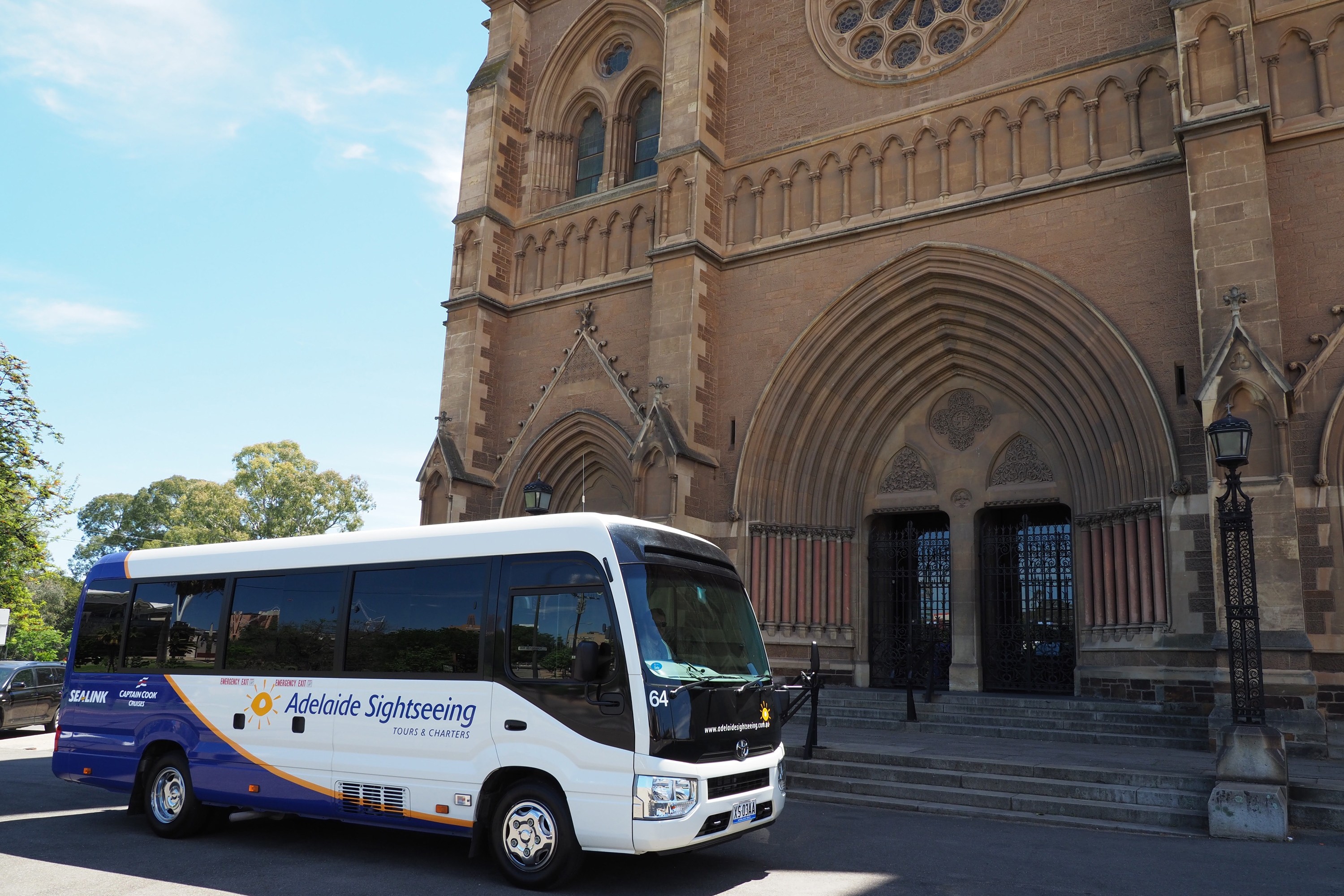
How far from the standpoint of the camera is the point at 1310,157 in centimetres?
1227

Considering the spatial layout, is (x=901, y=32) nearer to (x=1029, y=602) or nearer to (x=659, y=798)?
(x=1029, y=602)

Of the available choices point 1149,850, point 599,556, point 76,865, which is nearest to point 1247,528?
point 1149,850

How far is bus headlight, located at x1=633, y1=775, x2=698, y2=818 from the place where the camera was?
5879 mm

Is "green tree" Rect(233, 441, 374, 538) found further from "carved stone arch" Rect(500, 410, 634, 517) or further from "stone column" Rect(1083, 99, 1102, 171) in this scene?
"stone column" Rect(1083, 99, 1102, 171)

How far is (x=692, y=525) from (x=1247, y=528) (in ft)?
26.9

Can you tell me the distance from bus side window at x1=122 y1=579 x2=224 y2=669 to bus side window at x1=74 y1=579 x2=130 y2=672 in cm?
16

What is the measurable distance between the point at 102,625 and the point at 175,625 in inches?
43.2

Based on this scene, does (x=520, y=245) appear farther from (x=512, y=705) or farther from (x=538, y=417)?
(x=512, y=705)

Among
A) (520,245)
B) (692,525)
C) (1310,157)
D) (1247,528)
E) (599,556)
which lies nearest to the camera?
(599,556)

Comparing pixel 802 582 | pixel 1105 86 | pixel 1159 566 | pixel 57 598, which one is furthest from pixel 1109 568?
pixel 57 598

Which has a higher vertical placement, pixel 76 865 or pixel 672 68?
pixel 672 68

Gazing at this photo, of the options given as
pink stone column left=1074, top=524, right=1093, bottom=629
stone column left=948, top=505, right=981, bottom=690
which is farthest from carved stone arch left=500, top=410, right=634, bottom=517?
pink stone column left=1074, top=524, right=1093, bottom=629

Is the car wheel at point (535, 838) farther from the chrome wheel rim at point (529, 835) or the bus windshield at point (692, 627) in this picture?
the bus windshield at point (692, 627)

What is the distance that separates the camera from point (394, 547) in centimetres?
748
